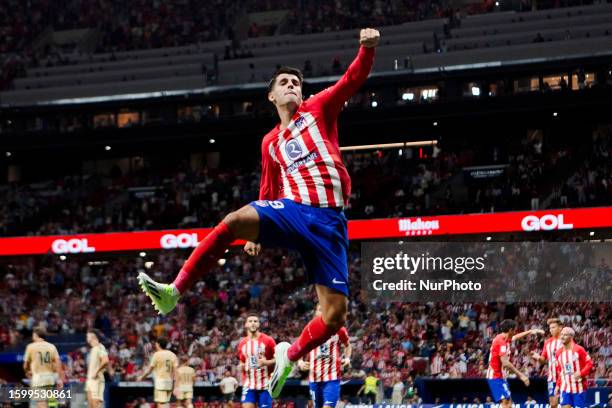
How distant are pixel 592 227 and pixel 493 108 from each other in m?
10.6

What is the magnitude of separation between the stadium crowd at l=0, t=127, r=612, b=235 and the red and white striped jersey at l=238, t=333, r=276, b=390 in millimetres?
20503

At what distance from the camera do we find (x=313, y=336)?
8953 mm

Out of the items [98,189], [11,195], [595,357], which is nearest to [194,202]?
[98,189]

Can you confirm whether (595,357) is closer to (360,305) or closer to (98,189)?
(360,305)

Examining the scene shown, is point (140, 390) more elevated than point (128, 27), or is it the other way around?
point (128, 27)

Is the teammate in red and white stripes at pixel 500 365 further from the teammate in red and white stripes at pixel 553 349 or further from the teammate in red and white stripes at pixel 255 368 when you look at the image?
the teammate in red and white stripes at pixel 255 368

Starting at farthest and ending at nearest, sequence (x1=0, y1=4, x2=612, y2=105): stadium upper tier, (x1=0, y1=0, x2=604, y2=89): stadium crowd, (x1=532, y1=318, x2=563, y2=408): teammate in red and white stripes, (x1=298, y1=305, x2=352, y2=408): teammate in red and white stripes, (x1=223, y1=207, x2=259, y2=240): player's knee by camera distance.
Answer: (x1=0, y1=0, x2=604, y2=89): stadium crowd → (x1=0, y1=4, x2=612, y2=105): stadium upper tier → (x1=532, y1=318, x2=563, y2=408): teammate in red and white stripes → (x1=298, y1=305, x2=352, y2=408): teammate in red and white stripes → (x1=223, y1=207, x2=259, y2=240): player's knee

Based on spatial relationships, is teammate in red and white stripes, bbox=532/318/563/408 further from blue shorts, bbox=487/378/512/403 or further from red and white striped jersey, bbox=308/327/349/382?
red and white striped jersey, bbox=308/327/349/382

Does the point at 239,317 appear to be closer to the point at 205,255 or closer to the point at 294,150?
the point at 294,150

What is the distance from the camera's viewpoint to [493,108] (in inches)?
1716

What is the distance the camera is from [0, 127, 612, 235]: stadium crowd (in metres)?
37.8

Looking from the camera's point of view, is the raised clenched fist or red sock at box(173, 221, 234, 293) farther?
the raised clenched fist

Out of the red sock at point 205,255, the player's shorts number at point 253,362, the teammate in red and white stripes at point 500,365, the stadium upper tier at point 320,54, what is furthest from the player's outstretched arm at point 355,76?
the stadium upper tier at point 320,54

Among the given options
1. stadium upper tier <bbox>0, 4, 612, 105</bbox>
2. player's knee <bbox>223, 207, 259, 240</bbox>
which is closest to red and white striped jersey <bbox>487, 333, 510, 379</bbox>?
player's knee <bbox>223, 207, 259, 240</bbox>
